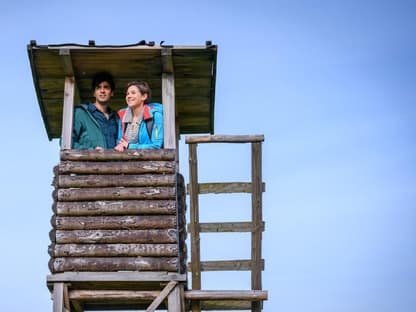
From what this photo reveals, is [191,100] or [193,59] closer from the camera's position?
[193,59]

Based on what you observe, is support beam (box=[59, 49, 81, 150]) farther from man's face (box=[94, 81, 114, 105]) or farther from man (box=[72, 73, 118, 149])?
man's face (box=[94, 81, 114, 105])

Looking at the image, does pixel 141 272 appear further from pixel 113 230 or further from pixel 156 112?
pixel 156 112

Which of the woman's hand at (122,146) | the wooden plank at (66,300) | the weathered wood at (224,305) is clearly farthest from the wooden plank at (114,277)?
the weathered wood at (224,305)

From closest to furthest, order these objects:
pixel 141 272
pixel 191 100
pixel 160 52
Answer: pixel 141 272 < pixel 160 52 < pixel 191 100

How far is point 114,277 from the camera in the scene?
9.68 m

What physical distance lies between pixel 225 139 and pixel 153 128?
43.6 inches

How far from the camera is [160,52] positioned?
1069 cm

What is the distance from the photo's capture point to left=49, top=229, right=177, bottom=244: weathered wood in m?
9.84

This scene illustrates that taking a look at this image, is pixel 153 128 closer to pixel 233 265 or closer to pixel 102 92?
pixel 102 92

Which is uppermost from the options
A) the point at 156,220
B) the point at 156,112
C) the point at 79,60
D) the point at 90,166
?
the point at 79,60

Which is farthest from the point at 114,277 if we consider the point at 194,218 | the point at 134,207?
the point at 194,218

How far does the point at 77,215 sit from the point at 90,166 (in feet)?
2.23

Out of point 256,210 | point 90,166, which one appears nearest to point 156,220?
point 90,166

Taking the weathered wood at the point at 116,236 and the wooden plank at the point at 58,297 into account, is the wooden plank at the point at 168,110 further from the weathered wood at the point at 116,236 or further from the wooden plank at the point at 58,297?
the wooden plank at the point at 58,297
